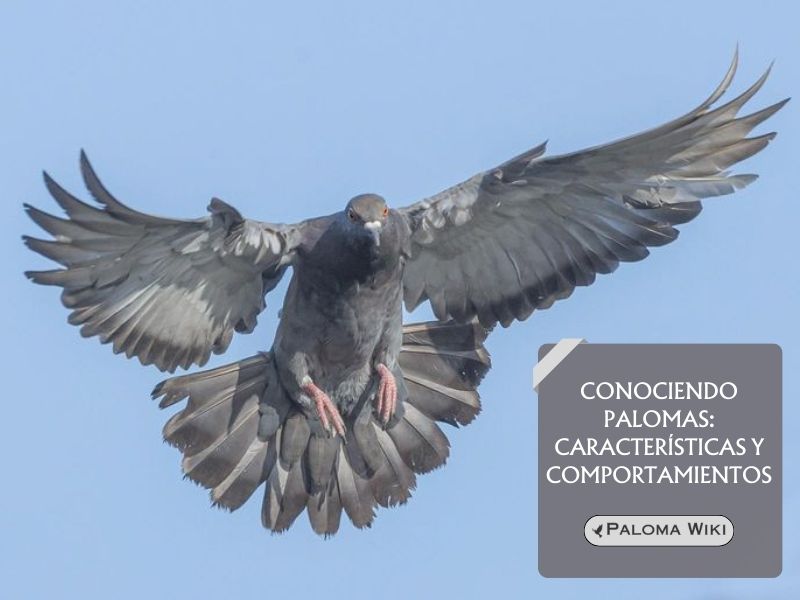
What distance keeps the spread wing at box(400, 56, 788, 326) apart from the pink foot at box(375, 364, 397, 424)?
60 centimetres

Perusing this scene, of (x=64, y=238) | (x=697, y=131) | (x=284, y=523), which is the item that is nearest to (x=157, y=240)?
(x=64, y=238)

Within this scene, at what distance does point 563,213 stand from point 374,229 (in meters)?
1.53

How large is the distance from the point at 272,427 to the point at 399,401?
0.92 m

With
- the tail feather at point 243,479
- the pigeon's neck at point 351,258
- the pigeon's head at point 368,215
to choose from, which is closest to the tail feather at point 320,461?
the tail feather at point 243,479

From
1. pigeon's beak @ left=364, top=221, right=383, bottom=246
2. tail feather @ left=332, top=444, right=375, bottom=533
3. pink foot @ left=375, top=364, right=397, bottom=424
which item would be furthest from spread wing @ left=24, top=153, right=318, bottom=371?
tail feather @ left=332, top=444, right=375, bottom=533

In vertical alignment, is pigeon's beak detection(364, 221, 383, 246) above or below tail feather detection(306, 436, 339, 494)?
above

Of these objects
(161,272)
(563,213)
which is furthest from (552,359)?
(161,272)

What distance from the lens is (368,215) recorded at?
13.4 metres

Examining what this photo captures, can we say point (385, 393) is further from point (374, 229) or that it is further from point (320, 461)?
point (374, 229)

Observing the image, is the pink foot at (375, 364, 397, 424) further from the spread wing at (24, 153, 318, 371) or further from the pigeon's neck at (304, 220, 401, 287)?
the spread wing at (24, 153, 318, 371)

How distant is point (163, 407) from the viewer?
46.9 ft

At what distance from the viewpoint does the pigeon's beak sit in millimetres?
13414

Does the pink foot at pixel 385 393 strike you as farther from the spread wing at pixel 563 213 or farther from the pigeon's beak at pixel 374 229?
the pigeon's beak at pixel 374 229

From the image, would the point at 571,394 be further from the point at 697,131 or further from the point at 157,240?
the point at 157,240
